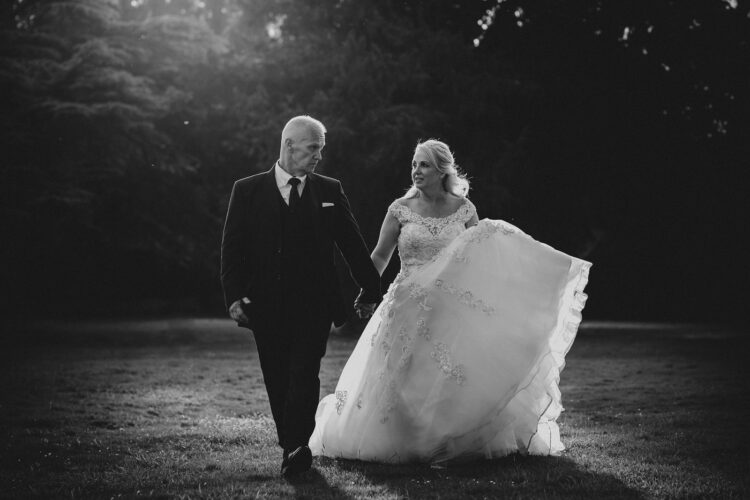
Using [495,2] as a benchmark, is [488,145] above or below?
below

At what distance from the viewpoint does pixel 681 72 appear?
778 inches

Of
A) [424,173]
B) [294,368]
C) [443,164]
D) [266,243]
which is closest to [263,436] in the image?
[294,368]

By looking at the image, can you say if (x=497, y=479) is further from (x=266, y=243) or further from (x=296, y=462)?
(x=266, y=243)

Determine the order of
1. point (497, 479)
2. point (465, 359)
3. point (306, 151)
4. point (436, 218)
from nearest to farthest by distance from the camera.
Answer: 1. point (497, 479)
2. point (306, 151)
3. point (465, 359)
4. point (436, 218)

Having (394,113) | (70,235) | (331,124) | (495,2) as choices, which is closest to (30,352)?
(70,235)

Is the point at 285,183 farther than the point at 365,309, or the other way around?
the point at 365,309

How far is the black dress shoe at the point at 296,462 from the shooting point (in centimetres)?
530

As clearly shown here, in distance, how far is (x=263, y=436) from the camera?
7004 mm

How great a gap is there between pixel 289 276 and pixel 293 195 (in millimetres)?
523

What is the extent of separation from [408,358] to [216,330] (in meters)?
18.4

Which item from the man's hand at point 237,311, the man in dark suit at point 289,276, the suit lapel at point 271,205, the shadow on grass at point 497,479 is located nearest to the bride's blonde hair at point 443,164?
the man in dark suit at point 289,276

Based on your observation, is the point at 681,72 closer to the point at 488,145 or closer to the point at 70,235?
the point at 488,145

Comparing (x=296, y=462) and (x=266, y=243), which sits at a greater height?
(x=266, y=243)

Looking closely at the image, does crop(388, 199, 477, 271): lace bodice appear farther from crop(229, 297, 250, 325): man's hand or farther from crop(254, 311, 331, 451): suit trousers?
crop(229, 297, 250, 325): man's hand
